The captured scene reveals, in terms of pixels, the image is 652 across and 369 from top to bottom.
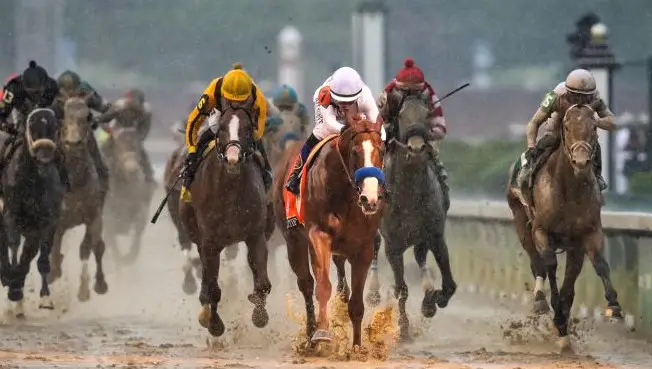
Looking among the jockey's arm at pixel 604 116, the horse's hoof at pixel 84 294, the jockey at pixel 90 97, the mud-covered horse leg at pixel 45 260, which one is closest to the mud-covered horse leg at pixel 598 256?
the jockey's arm at pixel 604 116

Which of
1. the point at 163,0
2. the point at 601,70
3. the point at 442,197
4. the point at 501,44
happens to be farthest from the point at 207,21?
the point at 442,197

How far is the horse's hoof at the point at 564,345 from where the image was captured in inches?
552

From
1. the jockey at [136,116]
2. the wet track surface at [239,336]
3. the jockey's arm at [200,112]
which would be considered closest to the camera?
the wet track surface at [239,336]

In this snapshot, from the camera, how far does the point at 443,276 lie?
1580 centimetres

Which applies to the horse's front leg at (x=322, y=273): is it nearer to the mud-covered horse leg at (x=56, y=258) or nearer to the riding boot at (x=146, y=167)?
the mud-covered horse leg at (x=56, y=258)

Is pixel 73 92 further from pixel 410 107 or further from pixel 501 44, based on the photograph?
pixel 501 44

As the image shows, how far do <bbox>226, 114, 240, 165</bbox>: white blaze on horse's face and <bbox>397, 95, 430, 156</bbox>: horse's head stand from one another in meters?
2.24

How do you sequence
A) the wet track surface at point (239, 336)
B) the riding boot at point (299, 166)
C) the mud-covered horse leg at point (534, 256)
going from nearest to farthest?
1. the wet track surface at point (239, 336)
2. the riding boot at point (299, 166)
3. the mud-covered horse leg at point (534, 256)

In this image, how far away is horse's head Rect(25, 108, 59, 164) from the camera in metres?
16.4

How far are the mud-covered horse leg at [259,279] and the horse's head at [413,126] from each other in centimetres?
171

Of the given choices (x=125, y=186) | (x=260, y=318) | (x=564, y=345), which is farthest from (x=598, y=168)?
(x=125, y=186)

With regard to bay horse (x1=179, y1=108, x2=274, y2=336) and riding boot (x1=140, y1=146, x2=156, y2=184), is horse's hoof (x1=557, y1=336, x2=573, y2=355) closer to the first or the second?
bay horse (x1=179, y1=108, x2=274, y2=336)

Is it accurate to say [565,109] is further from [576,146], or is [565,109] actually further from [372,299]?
[372,299]

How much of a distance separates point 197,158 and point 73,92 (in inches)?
210
